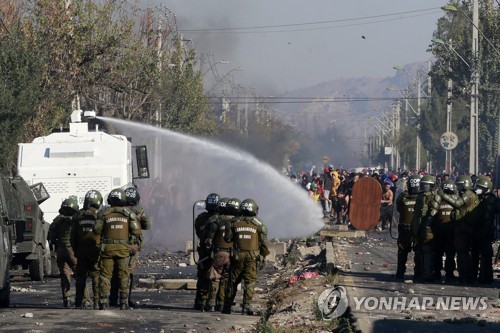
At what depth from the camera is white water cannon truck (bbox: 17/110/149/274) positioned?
27.8 m

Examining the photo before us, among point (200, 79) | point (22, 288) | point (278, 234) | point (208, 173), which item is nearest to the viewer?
point (22, 288)

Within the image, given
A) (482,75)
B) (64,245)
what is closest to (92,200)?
(64,245)

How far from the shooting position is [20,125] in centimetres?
3438

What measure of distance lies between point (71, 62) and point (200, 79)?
95.1 ft

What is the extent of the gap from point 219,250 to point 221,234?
20cm

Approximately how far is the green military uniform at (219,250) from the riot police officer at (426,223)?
4459mm

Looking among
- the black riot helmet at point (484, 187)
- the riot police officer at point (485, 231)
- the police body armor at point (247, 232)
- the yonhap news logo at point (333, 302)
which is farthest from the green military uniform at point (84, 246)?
the black riot helmet at point (484, 187)

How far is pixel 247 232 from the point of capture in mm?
17000

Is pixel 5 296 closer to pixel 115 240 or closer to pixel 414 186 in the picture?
pixel 115 240

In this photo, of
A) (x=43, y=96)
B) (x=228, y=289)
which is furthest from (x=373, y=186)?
(x=228, y=289)

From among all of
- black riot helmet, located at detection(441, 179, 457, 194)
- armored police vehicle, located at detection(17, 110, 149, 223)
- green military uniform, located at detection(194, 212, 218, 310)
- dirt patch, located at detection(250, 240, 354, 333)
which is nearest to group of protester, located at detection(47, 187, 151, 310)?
green military uniform, located at detection(194, 212, 218, 310)

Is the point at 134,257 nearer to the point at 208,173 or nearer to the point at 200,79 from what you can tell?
the point at 208,173

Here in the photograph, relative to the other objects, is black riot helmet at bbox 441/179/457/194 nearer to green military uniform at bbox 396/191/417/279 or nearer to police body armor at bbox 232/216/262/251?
green military uniform at bbox 396/191/417/279

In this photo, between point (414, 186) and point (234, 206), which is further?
point (414, 186)
